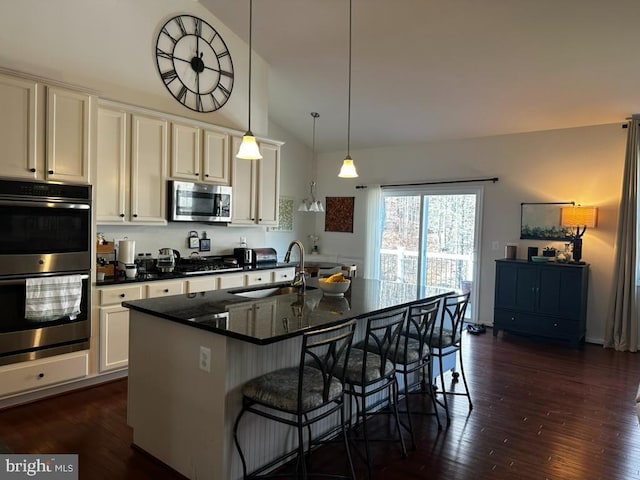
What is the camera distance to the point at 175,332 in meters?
2.44

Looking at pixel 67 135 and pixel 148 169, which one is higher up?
pixel 67 135

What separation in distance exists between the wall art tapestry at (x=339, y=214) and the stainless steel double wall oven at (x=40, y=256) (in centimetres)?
478

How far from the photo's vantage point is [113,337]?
149 inches

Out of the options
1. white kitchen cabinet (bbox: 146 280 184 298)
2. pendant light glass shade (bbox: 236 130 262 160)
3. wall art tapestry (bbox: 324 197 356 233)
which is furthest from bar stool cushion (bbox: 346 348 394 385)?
wall art tapestry (bbox: 324 197 356 233)

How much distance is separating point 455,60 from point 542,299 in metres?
2.99

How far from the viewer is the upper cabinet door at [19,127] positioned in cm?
310

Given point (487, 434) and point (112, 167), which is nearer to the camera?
point (487, 434)

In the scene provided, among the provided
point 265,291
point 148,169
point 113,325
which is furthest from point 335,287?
point 148,169

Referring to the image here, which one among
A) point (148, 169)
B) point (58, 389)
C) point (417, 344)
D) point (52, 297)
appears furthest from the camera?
point (148, 169)

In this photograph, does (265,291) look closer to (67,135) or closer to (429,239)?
(67,135)

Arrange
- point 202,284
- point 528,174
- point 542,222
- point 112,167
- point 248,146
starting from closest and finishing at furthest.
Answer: point 248,146 < point 112,167 < point 202,284 < point 542,222 < point 528,174

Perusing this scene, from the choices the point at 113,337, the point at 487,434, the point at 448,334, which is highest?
the point at 448,334

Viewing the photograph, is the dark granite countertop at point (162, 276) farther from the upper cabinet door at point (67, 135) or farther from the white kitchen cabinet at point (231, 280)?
the upper cabinet door at point (67, 135)

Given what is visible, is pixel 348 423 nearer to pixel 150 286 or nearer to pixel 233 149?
pixel 150 286
